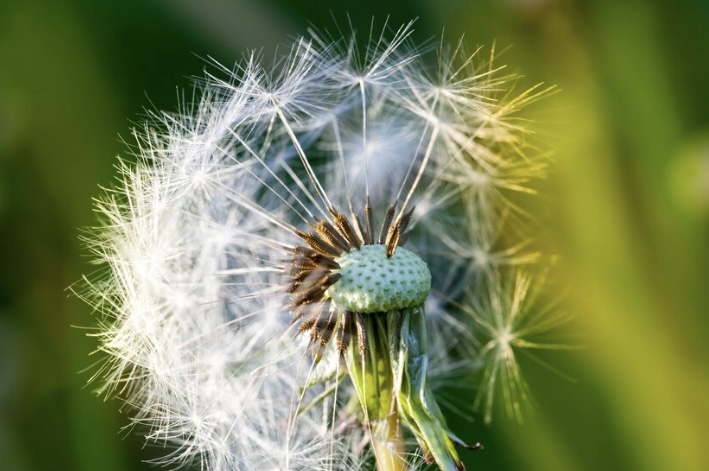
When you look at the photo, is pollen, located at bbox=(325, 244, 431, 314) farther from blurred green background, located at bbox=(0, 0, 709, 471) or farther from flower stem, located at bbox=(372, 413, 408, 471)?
blurred green background, located at bbox=(0, 0, 709, 471)

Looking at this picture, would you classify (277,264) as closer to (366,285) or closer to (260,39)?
(366,285)

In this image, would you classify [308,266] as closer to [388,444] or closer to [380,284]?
[380,284]

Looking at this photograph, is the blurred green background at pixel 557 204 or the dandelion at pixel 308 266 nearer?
the dandelion at pixel 308 266

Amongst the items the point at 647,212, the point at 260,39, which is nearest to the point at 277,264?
the point at 260,39

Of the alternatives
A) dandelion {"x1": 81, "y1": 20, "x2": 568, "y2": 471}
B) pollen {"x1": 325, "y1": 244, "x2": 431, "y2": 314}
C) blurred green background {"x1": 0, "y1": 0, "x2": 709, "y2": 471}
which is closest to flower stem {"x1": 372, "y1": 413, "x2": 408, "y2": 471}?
dandelion {"x1": 81, "y1": 20, "x2": 568, "y2": 471}

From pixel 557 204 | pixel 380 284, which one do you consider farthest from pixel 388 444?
pixel 557 204

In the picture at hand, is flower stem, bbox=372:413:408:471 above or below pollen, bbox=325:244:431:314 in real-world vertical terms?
below

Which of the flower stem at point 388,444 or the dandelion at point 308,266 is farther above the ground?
the dandelion at point 308,266

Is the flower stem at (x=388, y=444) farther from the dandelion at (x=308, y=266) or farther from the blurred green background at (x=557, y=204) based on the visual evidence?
the blurred green background at (x=557, y=204)

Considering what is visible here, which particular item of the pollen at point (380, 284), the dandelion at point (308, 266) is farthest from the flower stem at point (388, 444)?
the pollen at point (380, 284)
